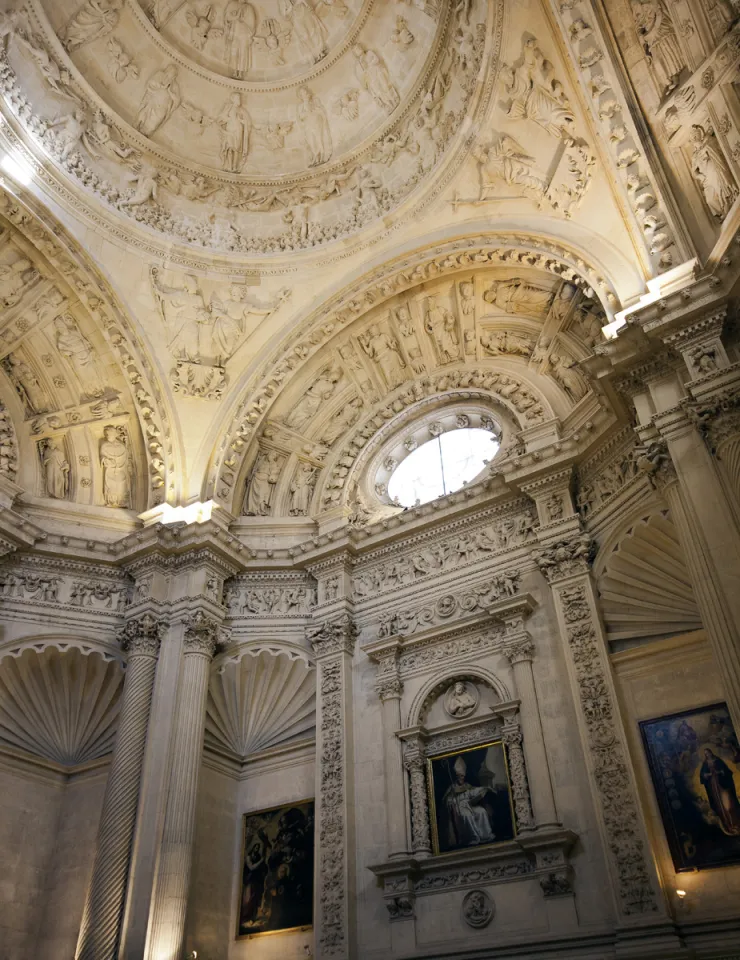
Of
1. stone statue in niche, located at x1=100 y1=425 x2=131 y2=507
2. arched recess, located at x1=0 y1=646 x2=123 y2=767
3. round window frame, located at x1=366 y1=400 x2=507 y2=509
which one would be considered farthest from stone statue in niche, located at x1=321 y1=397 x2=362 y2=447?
arched recess, located at x1=0 y1=646 x2=123 y2=767

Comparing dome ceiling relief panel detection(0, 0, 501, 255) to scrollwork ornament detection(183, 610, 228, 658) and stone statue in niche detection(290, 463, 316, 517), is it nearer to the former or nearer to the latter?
stone statue in niche detection(290, 463, 316, 517)

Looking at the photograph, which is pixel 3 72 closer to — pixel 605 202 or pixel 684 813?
pixel 605 202

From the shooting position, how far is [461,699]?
12164 millimetres

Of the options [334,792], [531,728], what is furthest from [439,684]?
[334,792]

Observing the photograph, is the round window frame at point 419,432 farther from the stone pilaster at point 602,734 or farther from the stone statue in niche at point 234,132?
the stone statue in niche at point 234,132

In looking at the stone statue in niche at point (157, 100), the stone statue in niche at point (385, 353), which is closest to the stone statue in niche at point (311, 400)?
the stone statue in niche at point (385, 353)

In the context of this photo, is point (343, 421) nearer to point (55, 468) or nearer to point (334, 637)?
point (334, 637)

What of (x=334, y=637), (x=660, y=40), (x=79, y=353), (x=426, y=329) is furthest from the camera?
(x=426, y=329)

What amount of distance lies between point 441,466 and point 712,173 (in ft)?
21.8

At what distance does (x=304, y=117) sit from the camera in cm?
1680

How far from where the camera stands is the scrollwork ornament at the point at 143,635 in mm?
13219

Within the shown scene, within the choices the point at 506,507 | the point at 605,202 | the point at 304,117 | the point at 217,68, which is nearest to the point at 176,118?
the point at 217,68

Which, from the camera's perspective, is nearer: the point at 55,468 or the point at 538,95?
the point at 538,95

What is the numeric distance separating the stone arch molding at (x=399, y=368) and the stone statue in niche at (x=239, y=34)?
5674mm
